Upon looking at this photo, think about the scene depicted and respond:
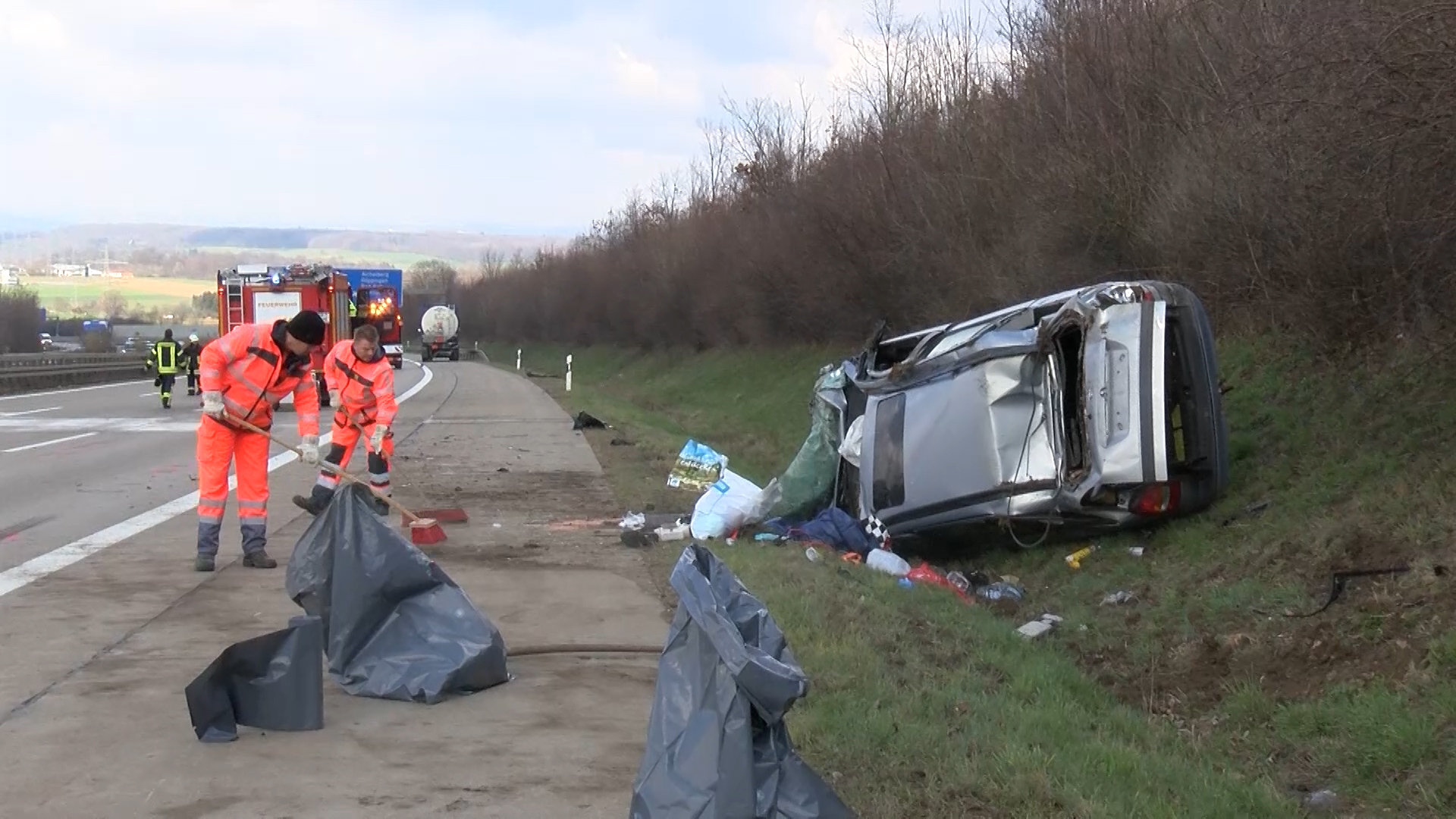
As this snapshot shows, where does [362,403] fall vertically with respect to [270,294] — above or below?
below

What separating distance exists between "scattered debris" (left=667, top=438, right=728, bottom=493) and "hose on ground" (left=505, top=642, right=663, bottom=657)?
5679mm

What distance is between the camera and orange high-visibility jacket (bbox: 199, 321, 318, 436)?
9.04 m

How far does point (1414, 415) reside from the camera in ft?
28.9

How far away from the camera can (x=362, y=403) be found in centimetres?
1141

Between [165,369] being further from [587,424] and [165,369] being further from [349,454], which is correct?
[349,454]

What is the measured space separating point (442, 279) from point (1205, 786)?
538 ft

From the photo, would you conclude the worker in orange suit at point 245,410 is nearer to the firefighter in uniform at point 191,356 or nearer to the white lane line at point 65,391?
the firefighter in uniform at point 191,356

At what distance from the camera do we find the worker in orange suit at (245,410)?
8.97 metres

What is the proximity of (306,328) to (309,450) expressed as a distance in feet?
3.42

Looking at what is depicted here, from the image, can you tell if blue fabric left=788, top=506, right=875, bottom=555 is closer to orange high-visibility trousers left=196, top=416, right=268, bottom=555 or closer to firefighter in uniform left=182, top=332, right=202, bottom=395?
orange high-visibility trousers left=196, top=416, right=268, bottom=555

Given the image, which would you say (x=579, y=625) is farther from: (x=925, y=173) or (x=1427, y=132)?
(x=925, y=173)

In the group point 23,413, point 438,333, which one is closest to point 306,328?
point 23,413

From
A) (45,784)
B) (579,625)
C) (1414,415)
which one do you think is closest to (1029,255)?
(1414,415)

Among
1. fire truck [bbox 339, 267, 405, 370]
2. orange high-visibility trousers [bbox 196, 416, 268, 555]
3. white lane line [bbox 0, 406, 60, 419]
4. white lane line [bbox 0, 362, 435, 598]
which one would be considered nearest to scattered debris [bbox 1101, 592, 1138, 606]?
orange high-visibility trousers [bbox 196, 416, 268, 555]
